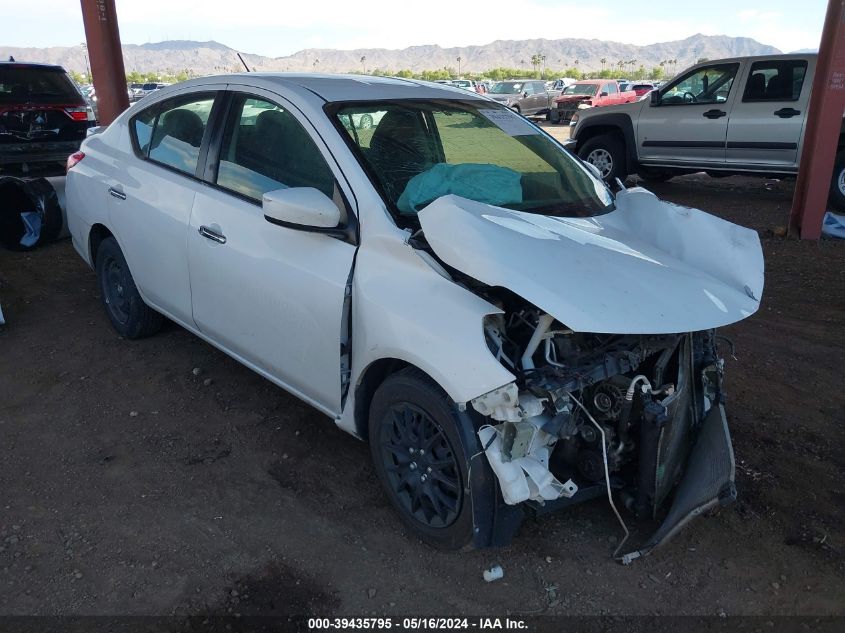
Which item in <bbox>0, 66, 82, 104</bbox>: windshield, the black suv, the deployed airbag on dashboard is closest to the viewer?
the deployed airbag on dashboard

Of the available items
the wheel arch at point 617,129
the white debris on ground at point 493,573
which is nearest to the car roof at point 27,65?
the wheel arch at point 617,129

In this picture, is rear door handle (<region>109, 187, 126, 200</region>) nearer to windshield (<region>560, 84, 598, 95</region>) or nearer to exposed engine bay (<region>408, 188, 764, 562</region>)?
exposed engine bay (<region>408, 188, 764, 562</region>)

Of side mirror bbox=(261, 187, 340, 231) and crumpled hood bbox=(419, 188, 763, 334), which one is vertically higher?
side mirror bbox=(261, 187, 340, 231)

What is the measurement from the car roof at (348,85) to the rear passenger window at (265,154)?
145 millimetres

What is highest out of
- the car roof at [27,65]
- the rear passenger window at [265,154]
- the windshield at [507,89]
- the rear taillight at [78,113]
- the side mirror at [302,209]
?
the car roof at [27,65]

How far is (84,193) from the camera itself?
4.77 meters

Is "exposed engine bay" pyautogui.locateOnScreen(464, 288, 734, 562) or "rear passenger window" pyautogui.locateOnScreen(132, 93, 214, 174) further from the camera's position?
"rear passenger window" pyautogui.locateOnScreen(132, 93, 214, 174)

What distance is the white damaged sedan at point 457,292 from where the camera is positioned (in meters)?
2.53

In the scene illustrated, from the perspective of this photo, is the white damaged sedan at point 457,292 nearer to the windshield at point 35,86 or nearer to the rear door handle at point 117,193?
the rear door handle at point 117,193

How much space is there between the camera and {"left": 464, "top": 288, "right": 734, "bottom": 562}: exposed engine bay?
2.48m

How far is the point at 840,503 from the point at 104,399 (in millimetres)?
3858

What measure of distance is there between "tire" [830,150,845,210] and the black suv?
10.2 metres

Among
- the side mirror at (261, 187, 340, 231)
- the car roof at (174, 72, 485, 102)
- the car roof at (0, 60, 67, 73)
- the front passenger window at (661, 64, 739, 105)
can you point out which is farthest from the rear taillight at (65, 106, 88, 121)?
the side mirror at (261, 187, 340, 231)

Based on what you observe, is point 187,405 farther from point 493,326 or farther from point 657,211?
point 657,211
